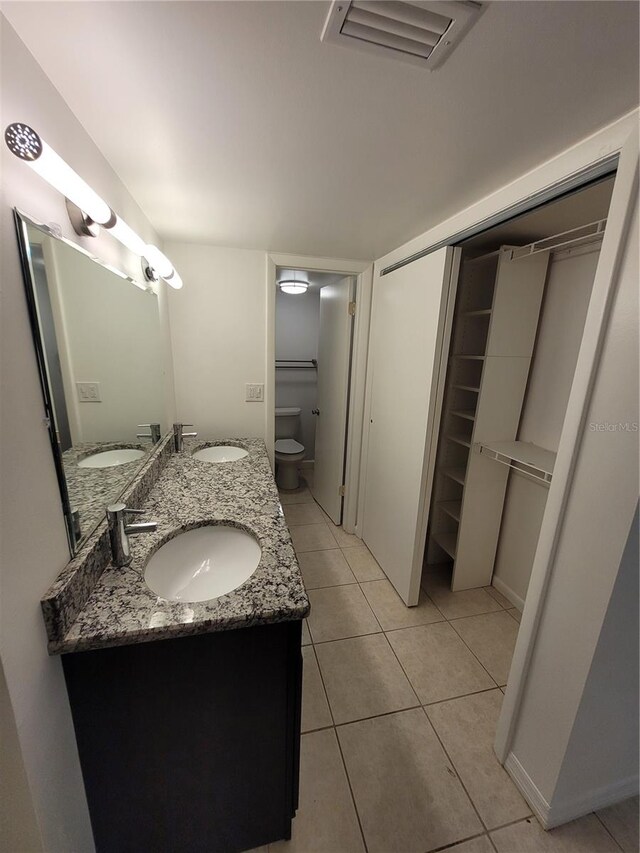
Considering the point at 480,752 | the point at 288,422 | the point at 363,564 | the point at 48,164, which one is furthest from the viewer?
the point at 288,422

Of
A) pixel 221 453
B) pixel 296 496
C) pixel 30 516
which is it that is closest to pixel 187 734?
pixel 30 516

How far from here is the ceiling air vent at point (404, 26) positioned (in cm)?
55

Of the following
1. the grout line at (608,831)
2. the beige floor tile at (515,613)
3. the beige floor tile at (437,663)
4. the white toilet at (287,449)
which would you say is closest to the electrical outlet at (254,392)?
the white toilet at (287,449)

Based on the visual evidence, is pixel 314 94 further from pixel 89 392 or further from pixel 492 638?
pixel 492 638

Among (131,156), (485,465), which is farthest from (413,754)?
(131,156)

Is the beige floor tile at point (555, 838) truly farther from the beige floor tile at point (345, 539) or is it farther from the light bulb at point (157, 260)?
the light bulb at point (157, 260)

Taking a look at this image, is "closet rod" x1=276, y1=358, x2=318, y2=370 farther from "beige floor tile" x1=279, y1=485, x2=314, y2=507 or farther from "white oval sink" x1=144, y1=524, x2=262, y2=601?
"white oval sink" x1=144, y1=524, x2=262, y2=601

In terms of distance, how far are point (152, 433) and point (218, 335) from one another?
0.89 meters

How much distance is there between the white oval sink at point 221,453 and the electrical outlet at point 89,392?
103 cm

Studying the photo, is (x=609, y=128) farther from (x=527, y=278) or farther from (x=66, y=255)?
(x=66, y=255)

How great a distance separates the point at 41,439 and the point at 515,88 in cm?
128

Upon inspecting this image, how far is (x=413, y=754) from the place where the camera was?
123 cm

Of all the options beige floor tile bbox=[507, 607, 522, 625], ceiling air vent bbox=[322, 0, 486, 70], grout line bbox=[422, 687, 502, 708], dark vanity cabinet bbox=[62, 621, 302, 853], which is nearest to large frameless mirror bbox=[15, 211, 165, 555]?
dark vanity cabinet bbox=[62, 621, 302, 853]

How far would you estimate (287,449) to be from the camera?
3.41 metres
